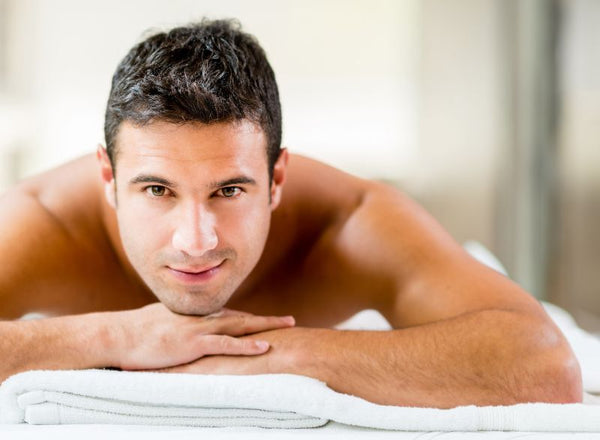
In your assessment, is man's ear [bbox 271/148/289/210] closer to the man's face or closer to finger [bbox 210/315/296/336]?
the man's face

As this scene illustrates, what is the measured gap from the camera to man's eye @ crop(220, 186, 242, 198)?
1268 mm

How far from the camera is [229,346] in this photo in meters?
1.16

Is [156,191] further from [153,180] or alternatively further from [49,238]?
[49,238]

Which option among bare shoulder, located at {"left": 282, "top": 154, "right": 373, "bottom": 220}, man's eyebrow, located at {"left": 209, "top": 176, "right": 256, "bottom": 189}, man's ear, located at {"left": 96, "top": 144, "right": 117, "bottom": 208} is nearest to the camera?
man's eyebrow, located at {"left": 209, "top": 176, "right": 256, "bottom": 189}

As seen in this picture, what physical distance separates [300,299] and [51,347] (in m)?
0.62

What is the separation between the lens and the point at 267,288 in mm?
1648

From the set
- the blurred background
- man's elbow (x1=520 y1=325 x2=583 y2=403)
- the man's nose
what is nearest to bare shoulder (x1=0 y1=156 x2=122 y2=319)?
the man's nose

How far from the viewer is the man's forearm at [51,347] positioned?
1154 mm

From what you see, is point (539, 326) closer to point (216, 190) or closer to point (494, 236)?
point (216, 190)

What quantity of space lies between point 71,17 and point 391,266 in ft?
9.73

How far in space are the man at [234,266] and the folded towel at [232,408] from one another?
0.41 ft

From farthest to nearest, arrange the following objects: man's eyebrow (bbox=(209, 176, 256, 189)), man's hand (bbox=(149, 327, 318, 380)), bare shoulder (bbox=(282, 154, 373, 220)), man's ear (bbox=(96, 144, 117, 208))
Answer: bare shoulder (bbox=(282, 154, 373, 220)) → man's ear (bbox=(96, 144, 117, 208)) → man's eyebrow (bbox=(209, 176, 256, 189)) → man's hand (bbox=(149, 327, 318, 380))

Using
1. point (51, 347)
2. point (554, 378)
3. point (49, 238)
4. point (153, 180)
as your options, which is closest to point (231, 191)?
point (153, 180)

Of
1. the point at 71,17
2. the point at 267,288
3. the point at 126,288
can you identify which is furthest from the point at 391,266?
the point at 71,17
